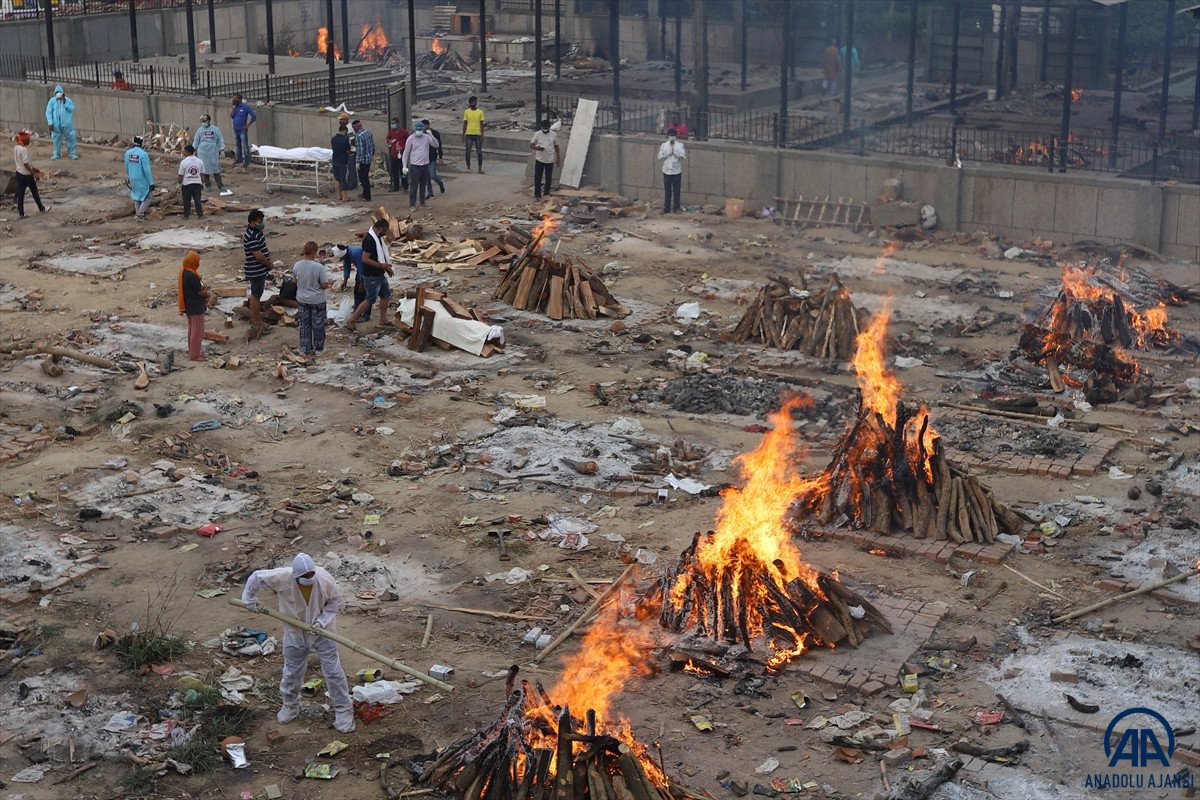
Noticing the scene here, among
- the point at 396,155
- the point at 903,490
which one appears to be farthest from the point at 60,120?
the point at 903,490

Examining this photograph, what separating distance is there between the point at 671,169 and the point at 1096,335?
968cm

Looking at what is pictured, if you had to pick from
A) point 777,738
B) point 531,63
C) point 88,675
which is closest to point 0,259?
point 88,675

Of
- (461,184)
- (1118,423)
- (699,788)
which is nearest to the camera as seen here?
(699,788)

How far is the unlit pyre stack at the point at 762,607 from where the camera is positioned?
1125cm

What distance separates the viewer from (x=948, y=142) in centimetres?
2764

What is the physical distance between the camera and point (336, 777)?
381 inches

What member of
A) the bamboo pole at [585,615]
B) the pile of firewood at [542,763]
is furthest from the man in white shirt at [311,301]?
the pile of firewood at [542,763]

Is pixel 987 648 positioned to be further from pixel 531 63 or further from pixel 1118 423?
pixel 531 63

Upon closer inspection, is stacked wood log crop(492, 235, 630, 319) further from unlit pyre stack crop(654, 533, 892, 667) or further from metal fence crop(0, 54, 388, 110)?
metal fence crop(0, 54, 388, 110)

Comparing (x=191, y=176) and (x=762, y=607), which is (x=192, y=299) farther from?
(x=762, y=607)

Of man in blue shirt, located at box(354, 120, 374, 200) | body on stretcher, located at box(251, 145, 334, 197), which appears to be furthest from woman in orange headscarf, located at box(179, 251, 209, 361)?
body on stretcher, located at box(251, 145, 334, 197)

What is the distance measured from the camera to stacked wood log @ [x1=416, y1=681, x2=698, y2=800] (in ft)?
28.8

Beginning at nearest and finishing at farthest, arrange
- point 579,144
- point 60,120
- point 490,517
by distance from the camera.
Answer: point 490,517
point 579,144
point 60,120

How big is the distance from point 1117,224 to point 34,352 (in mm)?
16271
